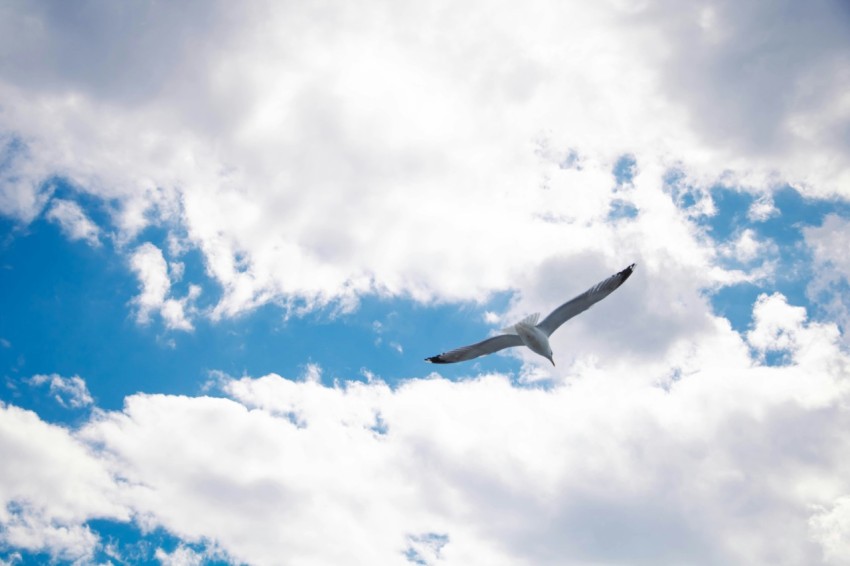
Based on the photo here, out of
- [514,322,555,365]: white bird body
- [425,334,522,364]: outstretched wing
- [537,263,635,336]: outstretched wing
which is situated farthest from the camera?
[425,334,522,364]: outstretched wing

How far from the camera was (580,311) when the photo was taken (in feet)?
153

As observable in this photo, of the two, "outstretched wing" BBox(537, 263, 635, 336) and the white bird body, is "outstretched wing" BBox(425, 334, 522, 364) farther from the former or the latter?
"outstretched wing" BBox(537, 263, 635, 336)

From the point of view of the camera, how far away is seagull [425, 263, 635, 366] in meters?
44.9

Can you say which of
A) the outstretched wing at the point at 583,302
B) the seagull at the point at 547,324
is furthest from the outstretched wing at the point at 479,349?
the outstretched wing at the point at 583,302

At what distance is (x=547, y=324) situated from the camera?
46.7 meters

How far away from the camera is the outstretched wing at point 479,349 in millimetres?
47844

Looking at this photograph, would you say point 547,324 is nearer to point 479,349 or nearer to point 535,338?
point 535,338

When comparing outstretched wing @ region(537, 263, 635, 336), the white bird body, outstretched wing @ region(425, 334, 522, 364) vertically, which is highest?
outstretched wing @ region(537, 263, 635, 336)

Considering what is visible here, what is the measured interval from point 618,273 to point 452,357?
13336 mm

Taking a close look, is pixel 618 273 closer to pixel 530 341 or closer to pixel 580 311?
pixel 580 311

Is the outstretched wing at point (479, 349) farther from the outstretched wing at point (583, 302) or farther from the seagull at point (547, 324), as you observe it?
the outstretched wing at point (583, 302)

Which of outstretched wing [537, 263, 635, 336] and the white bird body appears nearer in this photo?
outstretched wing [537, 263, 635, 336]

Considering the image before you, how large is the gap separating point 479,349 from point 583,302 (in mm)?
8152

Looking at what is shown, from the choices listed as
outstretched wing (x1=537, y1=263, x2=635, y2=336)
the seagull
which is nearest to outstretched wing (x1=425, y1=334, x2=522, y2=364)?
the seagull
